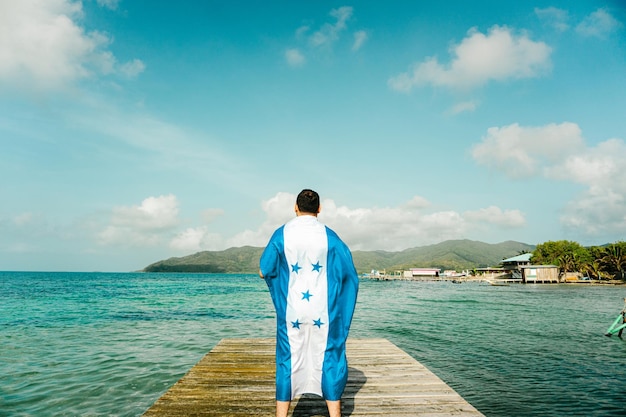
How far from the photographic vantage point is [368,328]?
19.7 meters

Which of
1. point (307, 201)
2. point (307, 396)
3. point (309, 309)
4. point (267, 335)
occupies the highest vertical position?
point (307, 201)

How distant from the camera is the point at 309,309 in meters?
3.98

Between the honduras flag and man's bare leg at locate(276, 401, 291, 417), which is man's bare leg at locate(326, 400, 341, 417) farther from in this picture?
man's bare leg at locate(276, 401, 291, 417)

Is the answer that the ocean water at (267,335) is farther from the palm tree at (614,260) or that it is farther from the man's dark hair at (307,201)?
the palm tree at (614,260)

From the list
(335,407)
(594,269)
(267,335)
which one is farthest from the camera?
(594,269)

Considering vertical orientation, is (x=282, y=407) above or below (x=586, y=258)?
above

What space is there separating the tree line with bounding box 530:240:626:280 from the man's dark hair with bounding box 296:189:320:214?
11345 centimetres

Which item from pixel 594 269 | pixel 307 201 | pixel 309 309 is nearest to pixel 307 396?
pixel 309 309

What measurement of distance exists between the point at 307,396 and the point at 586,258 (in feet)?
394

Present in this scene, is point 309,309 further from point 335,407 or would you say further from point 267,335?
point 267,335

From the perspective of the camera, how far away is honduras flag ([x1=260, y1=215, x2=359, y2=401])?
3.96 meters

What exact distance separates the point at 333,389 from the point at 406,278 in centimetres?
14617

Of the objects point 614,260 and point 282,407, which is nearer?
point 282,407

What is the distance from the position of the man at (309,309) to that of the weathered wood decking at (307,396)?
1.10 meters
